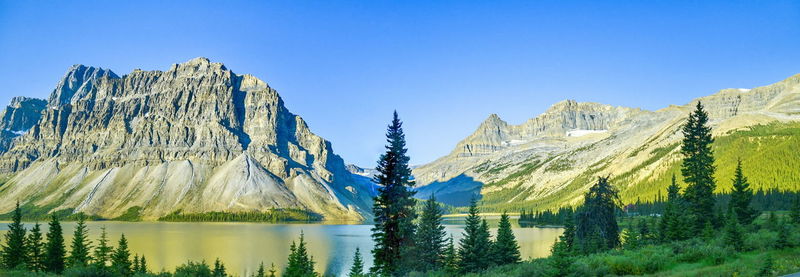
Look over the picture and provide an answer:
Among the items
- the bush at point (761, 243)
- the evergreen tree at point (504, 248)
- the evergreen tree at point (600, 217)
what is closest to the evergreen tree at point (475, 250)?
the evergreen tree at point (504, 248)

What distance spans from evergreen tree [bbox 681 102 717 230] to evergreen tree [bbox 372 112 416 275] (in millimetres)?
30105

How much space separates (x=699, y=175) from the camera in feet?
195

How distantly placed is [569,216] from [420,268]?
24.5 meters

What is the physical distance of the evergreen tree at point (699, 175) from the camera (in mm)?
55156

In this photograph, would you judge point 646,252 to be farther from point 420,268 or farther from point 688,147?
point 688,147

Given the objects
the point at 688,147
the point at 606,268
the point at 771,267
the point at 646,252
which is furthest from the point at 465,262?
the point at 688,147

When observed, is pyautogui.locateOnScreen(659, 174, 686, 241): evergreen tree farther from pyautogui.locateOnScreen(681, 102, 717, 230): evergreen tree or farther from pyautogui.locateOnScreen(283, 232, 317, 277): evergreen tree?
pyautogui.locateOnScreen(283, 232, 317, 277): evergreen tree

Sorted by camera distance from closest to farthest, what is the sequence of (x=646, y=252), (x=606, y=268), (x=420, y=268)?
(x=606, y=268), (x=646, y=252), (x=420, y=268)

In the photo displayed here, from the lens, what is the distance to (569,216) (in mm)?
61750

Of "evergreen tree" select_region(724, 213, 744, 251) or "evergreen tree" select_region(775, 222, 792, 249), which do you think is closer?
"evergreen tree" select_region(775, 222, 792, 249)

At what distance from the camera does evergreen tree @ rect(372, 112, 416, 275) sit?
44906mm

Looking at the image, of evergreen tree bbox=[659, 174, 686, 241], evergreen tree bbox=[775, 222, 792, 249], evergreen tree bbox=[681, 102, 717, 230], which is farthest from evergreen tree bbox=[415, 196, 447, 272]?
evergreen tree bbox=[775, 222, 792, 249]

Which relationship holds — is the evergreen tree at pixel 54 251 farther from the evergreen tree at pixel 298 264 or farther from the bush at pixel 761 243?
the bush at pixel 761 243

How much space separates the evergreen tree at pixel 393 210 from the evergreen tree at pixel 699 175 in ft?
98.8
